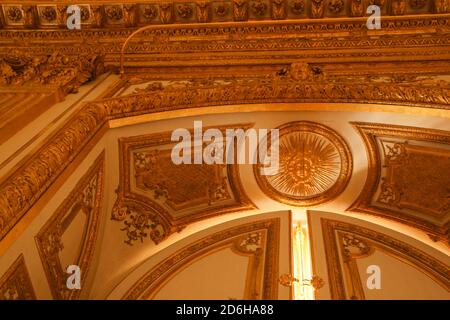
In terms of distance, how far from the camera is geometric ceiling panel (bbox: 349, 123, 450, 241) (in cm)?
402

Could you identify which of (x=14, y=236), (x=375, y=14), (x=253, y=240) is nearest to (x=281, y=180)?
(x=253, y=240)

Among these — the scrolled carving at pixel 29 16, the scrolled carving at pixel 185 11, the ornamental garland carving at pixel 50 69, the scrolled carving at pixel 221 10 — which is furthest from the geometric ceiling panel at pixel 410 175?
the scrolled carving at pixel 29 16

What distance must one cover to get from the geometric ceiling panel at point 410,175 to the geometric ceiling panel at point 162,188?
1298 mm

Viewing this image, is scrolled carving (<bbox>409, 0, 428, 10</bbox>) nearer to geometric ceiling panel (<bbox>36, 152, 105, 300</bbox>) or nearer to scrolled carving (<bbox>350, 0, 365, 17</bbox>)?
scrolled carving (<bbox>350, 0, 365, 17</bbox>)

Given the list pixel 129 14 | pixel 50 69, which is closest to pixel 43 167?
pixel 50 69

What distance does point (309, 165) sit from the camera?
4379 millimetres

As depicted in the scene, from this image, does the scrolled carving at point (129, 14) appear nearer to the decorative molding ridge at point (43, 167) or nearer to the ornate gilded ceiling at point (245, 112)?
the ornate gilded ceiling at point (245, 112)

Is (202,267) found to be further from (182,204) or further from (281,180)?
(281,180)

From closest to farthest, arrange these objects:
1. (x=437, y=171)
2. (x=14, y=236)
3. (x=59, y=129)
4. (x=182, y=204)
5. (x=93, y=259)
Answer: (x=14, y=236) < (x=59, y=129) < (x=93, y=259) < (x=437, y=171) < (x=182, y=204)

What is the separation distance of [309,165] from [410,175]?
3.11 ft

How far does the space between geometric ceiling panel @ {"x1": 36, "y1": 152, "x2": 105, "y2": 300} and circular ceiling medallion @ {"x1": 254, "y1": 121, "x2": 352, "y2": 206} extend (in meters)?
1.61

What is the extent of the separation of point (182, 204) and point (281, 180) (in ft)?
3.36

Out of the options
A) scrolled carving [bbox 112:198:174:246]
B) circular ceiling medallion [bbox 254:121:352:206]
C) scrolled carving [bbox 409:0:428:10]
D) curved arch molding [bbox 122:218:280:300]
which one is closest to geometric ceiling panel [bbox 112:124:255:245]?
scrolled carving [bbox 112:198:174:246]

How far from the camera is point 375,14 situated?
4.84 m
